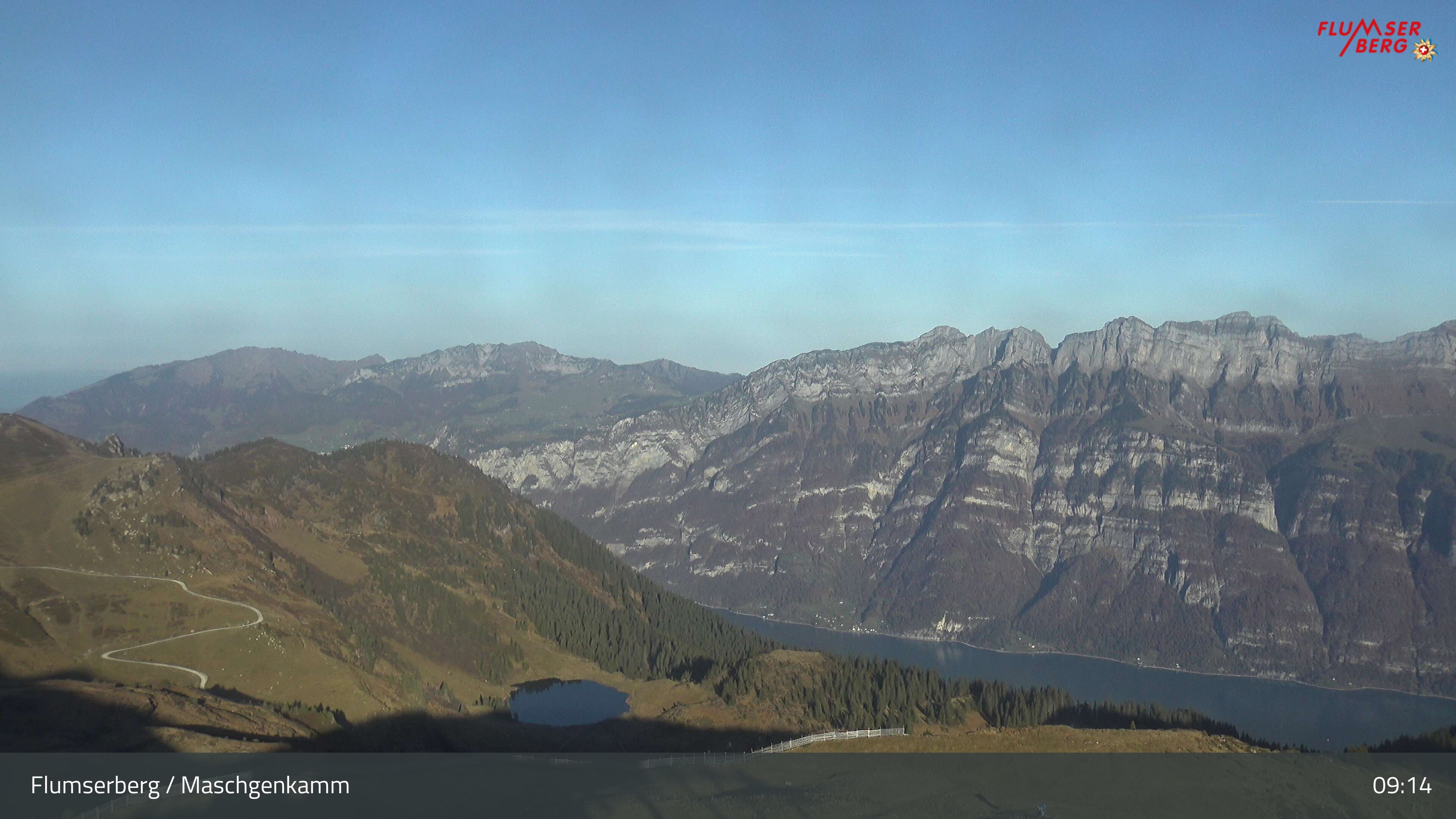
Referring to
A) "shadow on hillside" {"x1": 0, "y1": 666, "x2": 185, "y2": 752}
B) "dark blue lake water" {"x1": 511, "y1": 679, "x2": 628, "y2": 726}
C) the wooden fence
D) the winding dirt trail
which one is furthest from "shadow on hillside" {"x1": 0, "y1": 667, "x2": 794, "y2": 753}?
the wooden fence

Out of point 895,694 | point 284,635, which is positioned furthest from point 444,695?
point 895,694

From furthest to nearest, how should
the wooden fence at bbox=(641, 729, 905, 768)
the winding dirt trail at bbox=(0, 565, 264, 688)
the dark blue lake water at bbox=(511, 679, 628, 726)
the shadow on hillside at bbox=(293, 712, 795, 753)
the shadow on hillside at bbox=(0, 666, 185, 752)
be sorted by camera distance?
the dark blue lake water at bbox=(511, 679, 628, 726), the winding dirt trail at bbox=(0, 565, 264, 688), the shadow on hillside at bbox=(293, 712, 795, 753), the wooden fence at bbox=(641, 729, 905, 768), the shadow on hillside at bbox=(0, 666, 185, 752)

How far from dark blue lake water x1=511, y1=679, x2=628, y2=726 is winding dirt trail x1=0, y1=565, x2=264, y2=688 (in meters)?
36.2

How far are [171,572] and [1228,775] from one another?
117 m

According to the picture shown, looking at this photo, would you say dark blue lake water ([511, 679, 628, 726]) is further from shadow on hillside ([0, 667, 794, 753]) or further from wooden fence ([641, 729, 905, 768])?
wooden fence ([641, 729, 905, 768])

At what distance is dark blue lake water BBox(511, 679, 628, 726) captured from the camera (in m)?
137

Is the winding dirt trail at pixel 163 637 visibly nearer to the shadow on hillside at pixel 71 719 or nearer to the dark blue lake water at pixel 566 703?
the shadow on hillside at pixel 71 719

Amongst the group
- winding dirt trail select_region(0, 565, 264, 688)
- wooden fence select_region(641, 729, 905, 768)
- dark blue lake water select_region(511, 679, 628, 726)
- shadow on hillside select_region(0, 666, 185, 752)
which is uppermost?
winding dirt trail select_region(0, 565, 264, 688)

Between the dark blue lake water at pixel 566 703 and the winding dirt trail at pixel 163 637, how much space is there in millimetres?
36198

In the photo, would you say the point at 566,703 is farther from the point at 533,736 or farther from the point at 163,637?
the point at 163,637

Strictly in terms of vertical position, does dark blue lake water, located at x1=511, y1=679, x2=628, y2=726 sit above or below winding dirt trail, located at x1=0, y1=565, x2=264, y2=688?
below

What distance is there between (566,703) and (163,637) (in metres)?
52.2

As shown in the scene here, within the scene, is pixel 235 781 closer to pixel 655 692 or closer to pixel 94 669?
pixel 94 669

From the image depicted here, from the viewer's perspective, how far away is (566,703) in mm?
145625
